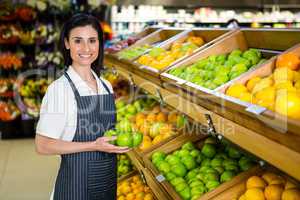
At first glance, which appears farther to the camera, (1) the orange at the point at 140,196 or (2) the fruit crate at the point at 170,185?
(1) the orange at the point at 140,196

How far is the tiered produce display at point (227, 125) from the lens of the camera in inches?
49.6

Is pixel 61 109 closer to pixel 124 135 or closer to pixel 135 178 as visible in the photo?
pixel 124 135

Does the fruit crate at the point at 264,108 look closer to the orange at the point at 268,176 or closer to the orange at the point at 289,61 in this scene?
the orange at the point at 289,61

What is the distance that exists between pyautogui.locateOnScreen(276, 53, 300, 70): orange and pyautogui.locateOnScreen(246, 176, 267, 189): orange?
50cm

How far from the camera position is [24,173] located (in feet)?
16.0

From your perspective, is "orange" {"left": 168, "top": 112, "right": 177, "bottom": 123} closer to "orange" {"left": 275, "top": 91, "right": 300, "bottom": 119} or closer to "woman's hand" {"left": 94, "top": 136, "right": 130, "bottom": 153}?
"woman's hand" {"left": 94, "top": 136, "right": 130, "bottom": 153}

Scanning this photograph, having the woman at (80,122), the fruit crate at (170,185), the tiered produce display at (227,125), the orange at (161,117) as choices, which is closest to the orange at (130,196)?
the tiered produce display at (227,125)

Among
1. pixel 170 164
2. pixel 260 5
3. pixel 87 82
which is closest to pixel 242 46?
pixel 170 164

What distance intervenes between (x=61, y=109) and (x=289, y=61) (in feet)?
3.62

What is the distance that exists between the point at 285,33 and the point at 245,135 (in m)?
0.96

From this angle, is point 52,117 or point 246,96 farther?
point 52,117

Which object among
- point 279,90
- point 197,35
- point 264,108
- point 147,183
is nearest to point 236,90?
point 279,90

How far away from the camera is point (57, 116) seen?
1986 millimetres

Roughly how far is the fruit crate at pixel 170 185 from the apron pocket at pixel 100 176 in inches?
10.6
